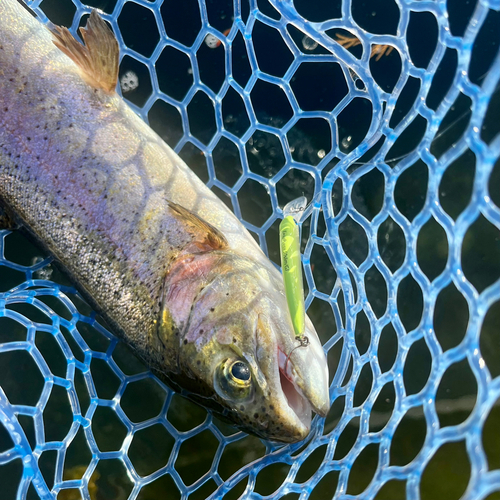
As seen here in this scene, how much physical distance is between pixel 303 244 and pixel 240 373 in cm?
135

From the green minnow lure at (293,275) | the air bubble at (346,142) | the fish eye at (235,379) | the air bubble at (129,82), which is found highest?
the air bubble at (346,142)

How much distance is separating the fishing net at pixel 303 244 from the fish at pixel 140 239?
47 centimetres

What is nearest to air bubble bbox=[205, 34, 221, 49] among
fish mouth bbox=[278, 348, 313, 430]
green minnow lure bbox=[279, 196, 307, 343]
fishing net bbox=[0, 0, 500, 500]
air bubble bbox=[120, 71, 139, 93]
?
fishing net bbox=[0, 0, 500, 500]

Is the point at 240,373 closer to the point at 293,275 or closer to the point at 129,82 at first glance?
the point at 293,275

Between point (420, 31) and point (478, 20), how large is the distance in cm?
133

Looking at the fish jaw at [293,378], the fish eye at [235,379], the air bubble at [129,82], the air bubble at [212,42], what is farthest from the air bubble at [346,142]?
the fish eye at [235,379]

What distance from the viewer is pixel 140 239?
8.28ft

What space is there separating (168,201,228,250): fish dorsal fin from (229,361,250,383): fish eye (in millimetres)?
668

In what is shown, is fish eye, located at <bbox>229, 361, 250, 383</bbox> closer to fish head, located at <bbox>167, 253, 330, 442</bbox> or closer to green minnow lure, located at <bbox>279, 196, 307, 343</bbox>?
fish head, located at <bbox>167, 253, 330, 442</bbox>

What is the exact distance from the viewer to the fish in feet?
7.33

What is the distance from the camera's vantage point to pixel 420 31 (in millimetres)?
3221

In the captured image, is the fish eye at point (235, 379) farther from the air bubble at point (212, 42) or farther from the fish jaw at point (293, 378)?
the air bubble at point (212, 42)

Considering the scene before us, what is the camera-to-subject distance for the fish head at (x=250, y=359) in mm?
2182

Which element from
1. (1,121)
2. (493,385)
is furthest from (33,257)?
(493,385)
